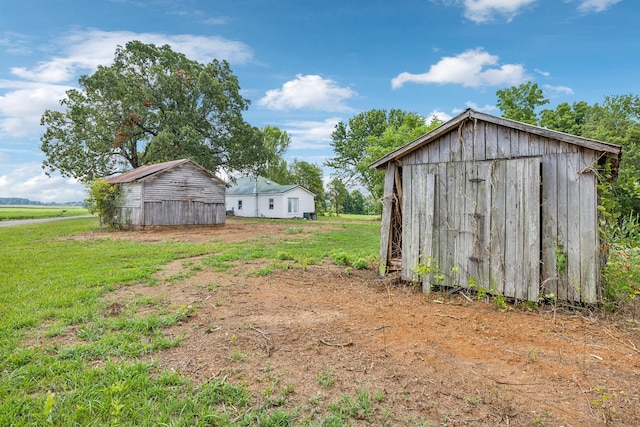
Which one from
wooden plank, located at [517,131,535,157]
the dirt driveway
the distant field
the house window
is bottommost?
the dirt driveway

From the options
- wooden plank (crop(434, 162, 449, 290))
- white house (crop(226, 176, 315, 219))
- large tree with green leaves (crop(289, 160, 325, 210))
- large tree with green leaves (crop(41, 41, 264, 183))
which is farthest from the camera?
large tree with green leaves (crop(289, 160, 325, 210))

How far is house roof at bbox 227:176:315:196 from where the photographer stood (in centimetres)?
3325

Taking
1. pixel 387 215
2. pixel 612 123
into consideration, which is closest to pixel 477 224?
pixel 387 215

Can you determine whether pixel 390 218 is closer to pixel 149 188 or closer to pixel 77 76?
pixel 149 188

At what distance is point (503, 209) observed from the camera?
203 inches

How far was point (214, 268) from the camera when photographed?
26.9 ft

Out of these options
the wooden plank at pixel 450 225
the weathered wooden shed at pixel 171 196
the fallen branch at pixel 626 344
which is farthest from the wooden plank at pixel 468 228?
the weathered wooden shed at pixel 171 196

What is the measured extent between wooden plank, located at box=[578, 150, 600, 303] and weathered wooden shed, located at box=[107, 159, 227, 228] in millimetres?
19717

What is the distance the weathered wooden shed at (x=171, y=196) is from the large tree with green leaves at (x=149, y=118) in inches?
244

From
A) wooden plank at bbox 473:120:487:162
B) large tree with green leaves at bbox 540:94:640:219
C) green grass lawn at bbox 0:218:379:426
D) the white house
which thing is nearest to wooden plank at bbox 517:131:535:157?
wooden plank at bbox 473:120:487:162

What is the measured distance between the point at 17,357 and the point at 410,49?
15.6 m

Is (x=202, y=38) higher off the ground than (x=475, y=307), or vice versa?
(x=202, y=38)

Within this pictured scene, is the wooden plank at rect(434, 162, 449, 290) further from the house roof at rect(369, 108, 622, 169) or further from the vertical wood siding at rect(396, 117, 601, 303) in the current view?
the house roof at rect(369, 108, 622, 169)

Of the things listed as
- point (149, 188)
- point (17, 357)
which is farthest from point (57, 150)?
point (17, 357)
